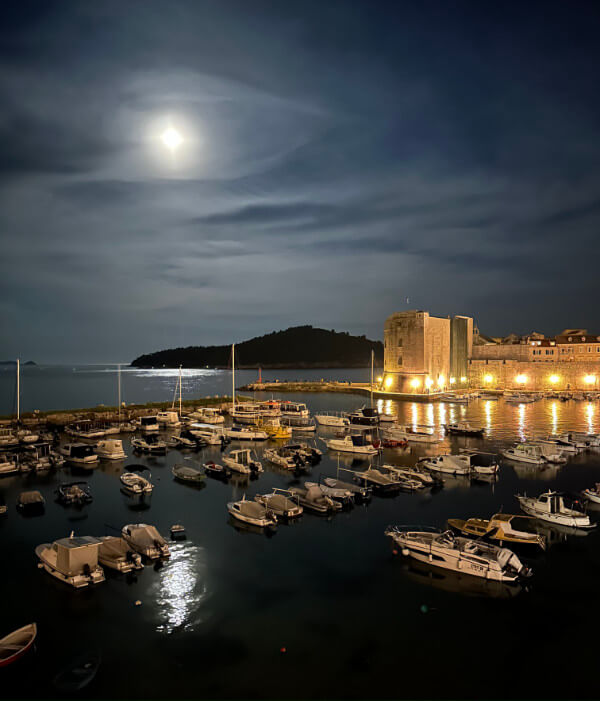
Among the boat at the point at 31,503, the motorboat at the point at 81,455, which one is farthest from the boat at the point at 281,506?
the motorboat at the point at 81,455

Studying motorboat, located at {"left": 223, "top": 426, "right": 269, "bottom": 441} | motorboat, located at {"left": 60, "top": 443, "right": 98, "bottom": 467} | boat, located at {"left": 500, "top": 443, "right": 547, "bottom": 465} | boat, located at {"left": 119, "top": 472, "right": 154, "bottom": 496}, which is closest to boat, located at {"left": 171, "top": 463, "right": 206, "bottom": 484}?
boat, located at {"left": 119, "top": 472, "right": 154, "bottom": 496}

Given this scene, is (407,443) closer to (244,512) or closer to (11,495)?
(244,512)

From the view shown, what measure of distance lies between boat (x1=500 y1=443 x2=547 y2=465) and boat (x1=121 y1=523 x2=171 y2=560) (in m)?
28.4

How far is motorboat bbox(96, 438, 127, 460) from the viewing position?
36750 mm

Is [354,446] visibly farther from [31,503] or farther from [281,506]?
[31,503]

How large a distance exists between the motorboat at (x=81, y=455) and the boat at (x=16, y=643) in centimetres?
2355

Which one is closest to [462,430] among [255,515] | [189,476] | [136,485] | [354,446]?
[354,446]

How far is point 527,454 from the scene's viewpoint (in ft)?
117

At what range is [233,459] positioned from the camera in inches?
1335

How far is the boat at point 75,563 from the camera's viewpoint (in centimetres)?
1641

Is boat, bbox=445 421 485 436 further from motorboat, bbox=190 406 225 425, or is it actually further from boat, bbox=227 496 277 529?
boat, bbox=227 496 277 529

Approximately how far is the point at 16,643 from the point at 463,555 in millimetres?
14987

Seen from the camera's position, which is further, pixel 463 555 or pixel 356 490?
pixel 356 490

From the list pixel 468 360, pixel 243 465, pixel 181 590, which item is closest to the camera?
pixel 181 590
